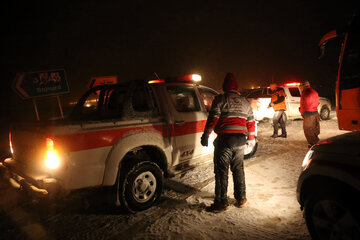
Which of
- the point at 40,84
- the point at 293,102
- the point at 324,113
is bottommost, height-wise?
the point at 324,113

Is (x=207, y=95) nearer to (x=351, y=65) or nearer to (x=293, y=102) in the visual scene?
(x=351, y=65)

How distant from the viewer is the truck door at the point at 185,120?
3713 millimetres

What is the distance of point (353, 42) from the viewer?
4098 millimetres

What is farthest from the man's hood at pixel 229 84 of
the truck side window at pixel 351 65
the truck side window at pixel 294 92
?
the truck side window at pixel 294 92

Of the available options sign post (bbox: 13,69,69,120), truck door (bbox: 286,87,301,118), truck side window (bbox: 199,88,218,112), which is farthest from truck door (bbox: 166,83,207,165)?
truck door (bbox: 286,87,301,118)

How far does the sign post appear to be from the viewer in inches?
239

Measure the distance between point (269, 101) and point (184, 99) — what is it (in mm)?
6045

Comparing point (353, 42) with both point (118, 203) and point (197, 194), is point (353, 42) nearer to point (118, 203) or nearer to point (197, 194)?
point (197, 194)

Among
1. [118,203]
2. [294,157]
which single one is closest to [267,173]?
[294,157]

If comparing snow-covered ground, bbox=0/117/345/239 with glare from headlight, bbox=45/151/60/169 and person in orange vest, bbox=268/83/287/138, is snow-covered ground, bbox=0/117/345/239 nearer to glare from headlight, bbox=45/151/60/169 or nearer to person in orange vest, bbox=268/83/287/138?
glare from headlight, bbox=45/151/60/169

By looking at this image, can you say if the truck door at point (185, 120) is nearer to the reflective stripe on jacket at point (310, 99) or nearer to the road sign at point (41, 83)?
the reflective stripe on jacket at point (310, 99)

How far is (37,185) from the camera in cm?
264

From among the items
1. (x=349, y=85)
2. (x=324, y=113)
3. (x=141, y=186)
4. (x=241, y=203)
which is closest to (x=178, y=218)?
(x=141, y=186)

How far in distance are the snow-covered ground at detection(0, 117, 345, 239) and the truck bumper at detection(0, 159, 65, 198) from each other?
29cm
